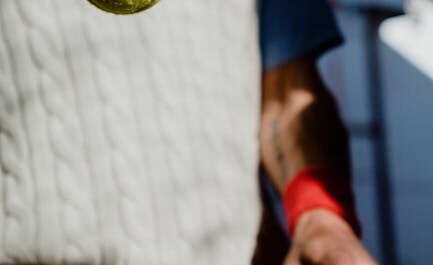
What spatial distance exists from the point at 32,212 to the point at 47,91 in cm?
9

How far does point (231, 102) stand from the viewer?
19.6 inches

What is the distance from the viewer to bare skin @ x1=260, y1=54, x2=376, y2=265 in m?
0.55

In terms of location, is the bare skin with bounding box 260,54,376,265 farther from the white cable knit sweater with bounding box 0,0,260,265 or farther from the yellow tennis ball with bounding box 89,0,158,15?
the yellow tennis ball with bounding box 89,0,158,15

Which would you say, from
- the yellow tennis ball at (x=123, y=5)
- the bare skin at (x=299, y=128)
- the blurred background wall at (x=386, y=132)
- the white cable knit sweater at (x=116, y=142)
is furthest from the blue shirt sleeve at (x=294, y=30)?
the blurred background wall at (x=386, y=132)

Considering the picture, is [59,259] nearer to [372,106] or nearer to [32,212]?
[32,212]

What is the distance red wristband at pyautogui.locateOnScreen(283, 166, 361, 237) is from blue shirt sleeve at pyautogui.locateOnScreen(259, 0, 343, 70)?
0.45ft

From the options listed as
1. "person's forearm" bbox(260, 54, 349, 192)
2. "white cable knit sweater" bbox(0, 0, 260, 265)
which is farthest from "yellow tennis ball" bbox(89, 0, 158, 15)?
"person's forearm" bbox(260, 54, 349, 192)

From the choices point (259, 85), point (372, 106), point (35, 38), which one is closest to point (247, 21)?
point (259, 85)

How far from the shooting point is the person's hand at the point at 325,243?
15.2 inches

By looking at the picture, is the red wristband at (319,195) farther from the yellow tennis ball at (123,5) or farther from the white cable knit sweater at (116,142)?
the yellow tennis ball at (123,5)

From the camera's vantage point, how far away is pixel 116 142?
0.43 m

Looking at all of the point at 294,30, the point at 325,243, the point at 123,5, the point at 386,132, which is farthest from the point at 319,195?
the point at 386,132

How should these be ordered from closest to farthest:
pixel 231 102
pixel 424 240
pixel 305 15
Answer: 1. pixel 231 102
2. pixel 305 15
3. pixel 424 240

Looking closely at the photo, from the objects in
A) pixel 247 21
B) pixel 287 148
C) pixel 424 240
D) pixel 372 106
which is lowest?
pixel 424 240
